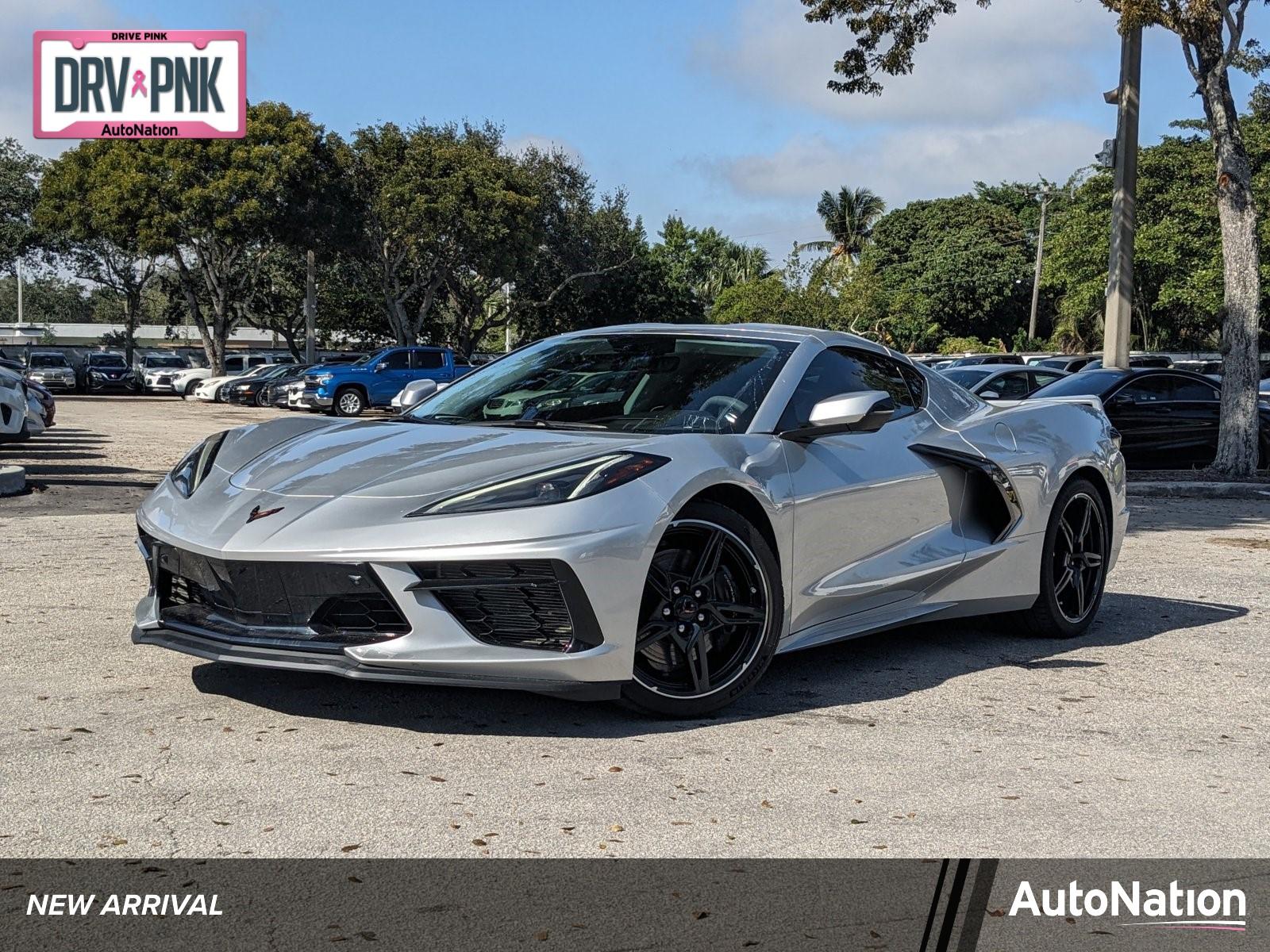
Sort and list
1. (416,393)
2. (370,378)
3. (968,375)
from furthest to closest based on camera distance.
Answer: (370,378) < (968,375) < (416,393)

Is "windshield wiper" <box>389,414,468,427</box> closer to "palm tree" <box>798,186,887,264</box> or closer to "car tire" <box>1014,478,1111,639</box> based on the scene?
"car tire" <box>1014,478,1111,639</box>

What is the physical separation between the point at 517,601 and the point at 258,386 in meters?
39.0

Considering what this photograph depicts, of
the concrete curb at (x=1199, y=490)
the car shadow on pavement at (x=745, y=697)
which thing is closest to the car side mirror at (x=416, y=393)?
the car shadow on pavement at (x=745, y=697)

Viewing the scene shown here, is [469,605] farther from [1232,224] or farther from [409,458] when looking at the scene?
[1232,224]

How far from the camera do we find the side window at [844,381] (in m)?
5.73

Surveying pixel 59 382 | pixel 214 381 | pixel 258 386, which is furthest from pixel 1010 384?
pixel 59 382

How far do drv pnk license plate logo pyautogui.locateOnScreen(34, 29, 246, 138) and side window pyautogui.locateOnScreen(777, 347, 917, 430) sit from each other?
26.8m

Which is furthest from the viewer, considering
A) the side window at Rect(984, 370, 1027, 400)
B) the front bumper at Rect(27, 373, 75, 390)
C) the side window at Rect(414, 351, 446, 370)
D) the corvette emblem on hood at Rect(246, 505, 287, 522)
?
the front bumper at Rect(27, 373, 75, 390)

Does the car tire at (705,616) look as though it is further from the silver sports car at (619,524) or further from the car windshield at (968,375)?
the car windshield at (968,375)

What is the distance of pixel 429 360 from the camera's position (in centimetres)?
3734

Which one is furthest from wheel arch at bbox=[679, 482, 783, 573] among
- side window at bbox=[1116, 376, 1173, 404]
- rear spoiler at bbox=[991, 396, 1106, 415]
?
side window at bbox=[1116, 376, 1173, 404]

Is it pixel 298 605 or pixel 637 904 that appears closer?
pixel 637 904

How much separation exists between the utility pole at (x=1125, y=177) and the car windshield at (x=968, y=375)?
3033 millimetres

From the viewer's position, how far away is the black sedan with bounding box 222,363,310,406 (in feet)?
137
